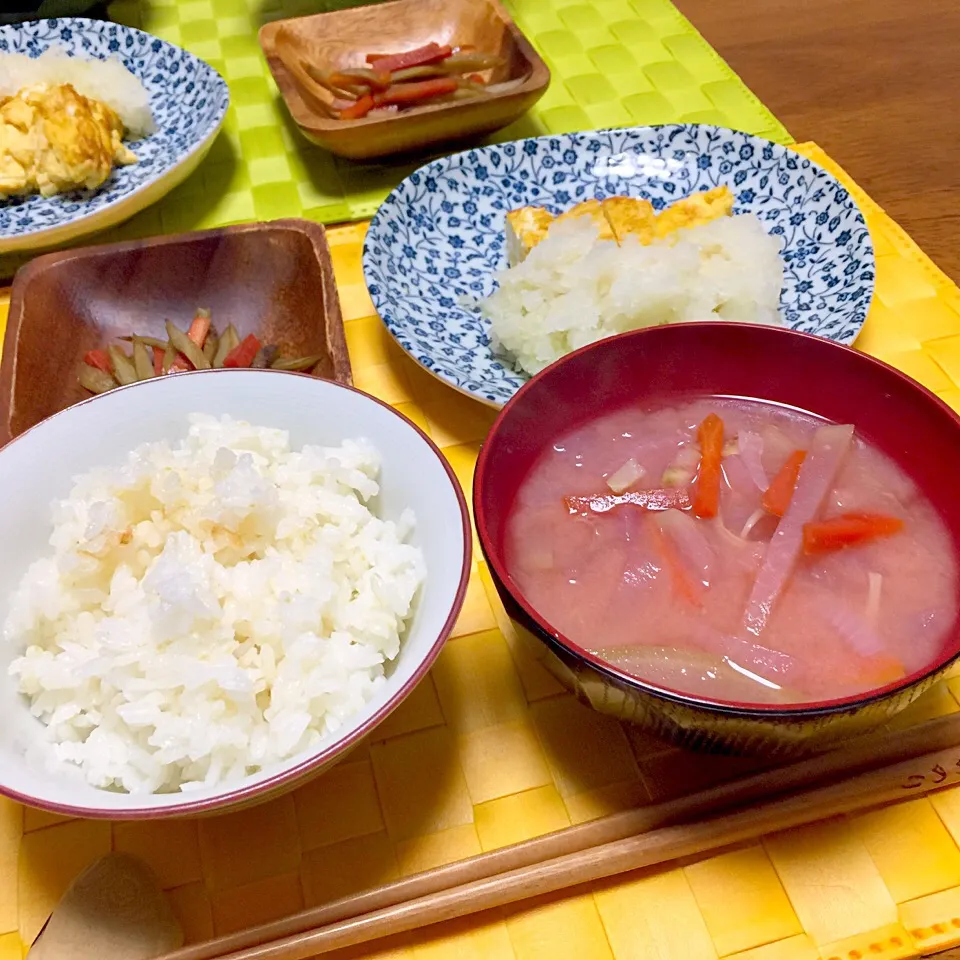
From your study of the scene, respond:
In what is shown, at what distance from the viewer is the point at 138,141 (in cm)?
244

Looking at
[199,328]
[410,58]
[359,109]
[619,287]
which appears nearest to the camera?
[619,287]

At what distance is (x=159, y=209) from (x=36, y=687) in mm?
1589

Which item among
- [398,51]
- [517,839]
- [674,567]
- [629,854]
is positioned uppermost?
[398,51]

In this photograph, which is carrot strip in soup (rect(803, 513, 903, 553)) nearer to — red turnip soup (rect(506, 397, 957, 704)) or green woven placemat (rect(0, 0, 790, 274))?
red turnip soup (rect(506, 397, 957, 704))

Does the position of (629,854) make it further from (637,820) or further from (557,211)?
(557,211)

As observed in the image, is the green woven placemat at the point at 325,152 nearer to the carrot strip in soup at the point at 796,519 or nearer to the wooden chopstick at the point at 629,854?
the carrot strip in soup at the point at 796,519

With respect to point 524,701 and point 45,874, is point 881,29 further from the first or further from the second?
point 45,874

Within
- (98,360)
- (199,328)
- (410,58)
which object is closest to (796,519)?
(199,328)

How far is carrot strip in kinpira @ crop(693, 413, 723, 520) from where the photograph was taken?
127 centimetres

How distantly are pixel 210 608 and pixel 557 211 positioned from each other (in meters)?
1.49

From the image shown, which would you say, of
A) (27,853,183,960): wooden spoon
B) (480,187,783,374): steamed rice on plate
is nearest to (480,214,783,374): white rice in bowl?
(480,187,783,374): steamed rice on plate

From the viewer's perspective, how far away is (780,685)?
1074mm

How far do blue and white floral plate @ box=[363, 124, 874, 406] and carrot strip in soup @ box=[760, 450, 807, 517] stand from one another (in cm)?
50

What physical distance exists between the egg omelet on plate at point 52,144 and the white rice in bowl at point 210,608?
126 centimetres
